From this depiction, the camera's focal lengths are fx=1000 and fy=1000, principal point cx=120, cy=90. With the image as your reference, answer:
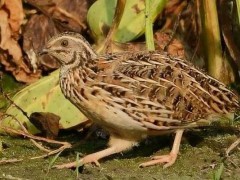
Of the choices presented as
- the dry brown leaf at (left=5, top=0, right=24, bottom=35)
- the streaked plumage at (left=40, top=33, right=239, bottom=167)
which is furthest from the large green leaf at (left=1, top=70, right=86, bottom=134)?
the streaked plumage at (left=40, top=33, right=239, bottom=167)

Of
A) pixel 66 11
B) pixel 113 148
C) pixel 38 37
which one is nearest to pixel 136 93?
pixel 113 148

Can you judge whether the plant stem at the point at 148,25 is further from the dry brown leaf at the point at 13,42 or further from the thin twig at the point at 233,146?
the dry brown leaf at the point at 13,42

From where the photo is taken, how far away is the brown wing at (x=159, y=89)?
607 cm

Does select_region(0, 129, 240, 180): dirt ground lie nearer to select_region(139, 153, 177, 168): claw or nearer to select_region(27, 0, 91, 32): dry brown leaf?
select_region(139, 153, 177, 168): claw

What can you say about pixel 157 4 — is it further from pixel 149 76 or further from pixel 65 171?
pixel 65 171

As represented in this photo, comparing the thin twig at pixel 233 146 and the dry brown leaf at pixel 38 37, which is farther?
the dry brown leaf at pixel 38 37

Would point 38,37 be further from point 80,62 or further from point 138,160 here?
point 138,160

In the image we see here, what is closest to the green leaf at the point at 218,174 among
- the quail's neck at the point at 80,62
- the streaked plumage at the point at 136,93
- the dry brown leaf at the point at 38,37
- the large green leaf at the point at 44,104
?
the streaked plumage at the point at 136,93

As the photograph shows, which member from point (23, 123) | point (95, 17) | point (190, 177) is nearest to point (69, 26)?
point (95, 17)

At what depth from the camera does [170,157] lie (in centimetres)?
627

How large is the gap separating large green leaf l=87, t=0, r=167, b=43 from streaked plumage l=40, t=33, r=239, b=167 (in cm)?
119

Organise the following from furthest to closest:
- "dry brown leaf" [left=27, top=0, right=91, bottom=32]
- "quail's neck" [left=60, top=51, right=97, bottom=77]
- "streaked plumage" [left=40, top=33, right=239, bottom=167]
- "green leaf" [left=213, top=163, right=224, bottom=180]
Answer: "dry brown leaf" [left=27, top=0, right=91, bottom=32], "quail's neck" [left=60, top=51, right=97, bottom=77], "streaked plumage" [left=40, top=33, right=239, bottom=167], "green leaf" [left=213, top=163, right=224, bottom=180]

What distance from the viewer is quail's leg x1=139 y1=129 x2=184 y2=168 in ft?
20.4

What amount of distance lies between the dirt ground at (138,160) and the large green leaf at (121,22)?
3.02 feet
